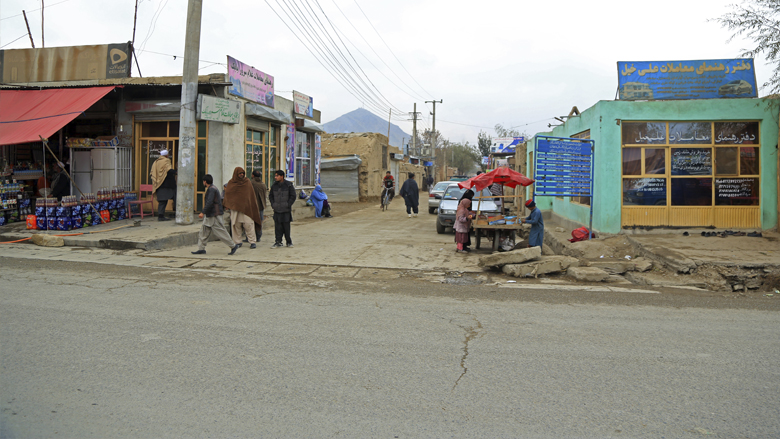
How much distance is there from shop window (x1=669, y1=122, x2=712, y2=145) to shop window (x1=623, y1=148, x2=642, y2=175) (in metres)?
0.84

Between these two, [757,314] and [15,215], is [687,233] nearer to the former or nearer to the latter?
[757,314]

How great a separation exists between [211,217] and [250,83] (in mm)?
6665

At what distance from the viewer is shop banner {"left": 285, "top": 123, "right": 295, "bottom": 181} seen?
1923 cm

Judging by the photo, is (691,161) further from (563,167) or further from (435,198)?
(435,198)

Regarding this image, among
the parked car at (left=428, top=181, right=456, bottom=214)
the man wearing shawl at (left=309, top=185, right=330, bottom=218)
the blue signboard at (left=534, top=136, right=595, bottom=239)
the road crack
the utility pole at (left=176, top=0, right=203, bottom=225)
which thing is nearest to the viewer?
the road crack

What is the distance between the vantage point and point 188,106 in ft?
42.9

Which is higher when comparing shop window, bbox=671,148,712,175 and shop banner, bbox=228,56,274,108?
shop banner, bbox=228,56,274,108

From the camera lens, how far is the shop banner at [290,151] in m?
19.2

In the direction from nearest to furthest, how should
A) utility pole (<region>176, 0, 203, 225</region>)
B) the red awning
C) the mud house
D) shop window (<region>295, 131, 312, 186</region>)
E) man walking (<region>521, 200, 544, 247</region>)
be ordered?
man walking (<region>521, 200, 544, 247</region>) → the red awning → utility pole (<region>176, 0, 203, 225</region>) → shop window (<region>295, 131, 312, 186</region>) → the mud house

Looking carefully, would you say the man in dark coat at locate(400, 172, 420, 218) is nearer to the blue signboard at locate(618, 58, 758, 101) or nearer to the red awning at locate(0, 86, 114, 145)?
the blue signboard at locate(618, 58, 758, 101)

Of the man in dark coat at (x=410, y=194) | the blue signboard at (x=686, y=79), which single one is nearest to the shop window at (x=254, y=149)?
the man in dark coat at (x=410, y=194)

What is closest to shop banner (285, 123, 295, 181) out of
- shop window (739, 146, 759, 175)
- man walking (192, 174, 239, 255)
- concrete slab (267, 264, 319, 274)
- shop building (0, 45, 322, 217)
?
shop building (0, 45, 322, 217)

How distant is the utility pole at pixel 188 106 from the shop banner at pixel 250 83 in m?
1.57

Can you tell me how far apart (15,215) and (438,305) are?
12.5 m
